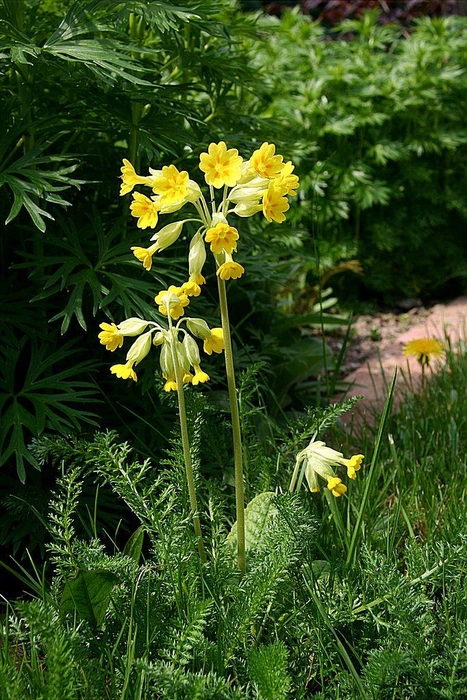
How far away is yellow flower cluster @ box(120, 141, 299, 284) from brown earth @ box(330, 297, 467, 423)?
190 centimetres

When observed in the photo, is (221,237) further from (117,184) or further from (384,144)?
(384,144)

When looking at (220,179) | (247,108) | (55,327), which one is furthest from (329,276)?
(220,179)

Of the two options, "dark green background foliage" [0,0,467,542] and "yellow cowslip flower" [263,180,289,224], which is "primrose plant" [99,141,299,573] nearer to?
"yellow cowslip flower" [263,180,289,224]

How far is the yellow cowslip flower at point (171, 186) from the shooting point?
55.7 inches

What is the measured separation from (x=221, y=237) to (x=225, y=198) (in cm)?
12

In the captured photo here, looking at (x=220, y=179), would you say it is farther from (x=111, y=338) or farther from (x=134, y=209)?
(x=111, y=338)

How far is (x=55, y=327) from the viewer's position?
2150mm

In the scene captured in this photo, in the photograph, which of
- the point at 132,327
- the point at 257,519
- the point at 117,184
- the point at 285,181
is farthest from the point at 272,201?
the point at 117,184

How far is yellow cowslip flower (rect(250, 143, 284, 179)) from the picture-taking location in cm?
141

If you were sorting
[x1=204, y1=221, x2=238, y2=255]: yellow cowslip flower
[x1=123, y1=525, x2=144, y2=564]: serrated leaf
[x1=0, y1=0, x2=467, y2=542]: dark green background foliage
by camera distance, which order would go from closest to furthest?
[x1=204, y1=221, x2=238, y2=255]: yellow cowslip flower
[x1=123, y1=525, x2=144, y2=564]: serrated leaf
[x1=0, y1=0, x2=467, y2=542]: dark green background foliage

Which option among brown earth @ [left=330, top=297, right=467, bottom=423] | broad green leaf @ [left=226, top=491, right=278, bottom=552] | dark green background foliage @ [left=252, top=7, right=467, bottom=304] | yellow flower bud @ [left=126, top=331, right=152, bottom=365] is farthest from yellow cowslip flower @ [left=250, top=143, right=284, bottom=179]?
dark green background foliage @ [left=252, top=7, right=467, bottom=304]

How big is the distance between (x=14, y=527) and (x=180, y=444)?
1.80ft

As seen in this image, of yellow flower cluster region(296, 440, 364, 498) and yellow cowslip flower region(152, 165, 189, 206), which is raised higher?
yellow cowslip flower region(152, 165, 189, 206)

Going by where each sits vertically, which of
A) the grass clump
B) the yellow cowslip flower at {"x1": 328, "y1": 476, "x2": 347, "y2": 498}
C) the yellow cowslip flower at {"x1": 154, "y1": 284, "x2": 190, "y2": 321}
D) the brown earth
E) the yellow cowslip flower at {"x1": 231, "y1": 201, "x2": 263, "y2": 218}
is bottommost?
the brown earth
